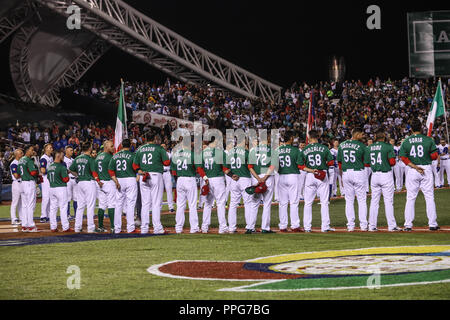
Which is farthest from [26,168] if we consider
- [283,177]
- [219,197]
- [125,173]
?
[283,177]

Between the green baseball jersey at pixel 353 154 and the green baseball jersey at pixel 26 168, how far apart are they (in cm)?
759

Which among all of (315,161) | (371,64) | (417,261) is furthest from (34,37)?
(417,261)

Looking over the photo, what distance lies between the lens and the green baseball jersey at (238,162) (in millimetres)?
13523

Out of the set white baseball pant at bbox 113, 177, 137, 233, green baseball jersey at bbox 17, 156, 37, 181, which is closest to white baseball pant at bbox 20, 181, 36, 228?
green baseball jersey at bbox 17, 156, 37, 181

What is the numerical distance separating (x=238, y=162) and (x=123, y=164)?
8.75 feet

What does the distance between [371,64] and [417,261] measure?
123ft

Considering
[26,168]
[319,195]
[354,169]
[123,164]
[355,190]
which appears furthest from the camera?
[26,168]

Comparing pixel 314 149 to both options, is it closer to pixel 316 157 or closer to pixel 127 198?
pixel 316 157

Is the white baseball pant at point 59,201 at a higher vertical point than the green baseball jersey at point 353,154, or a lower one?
lower

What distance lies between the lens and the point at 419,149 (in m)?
12.8

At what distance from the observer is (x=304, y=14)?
4553cm

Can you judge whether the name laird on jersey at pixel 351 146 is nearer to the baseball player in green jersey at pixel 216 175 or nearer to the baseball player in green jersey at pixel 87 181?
the baseball player in green jersey at pixel 216 175

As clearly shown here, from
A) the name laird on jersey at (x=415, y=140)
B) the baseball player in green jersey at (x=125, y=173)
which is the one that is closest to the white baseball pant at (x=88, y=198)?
the baseball player in green jersey at (x=125, y=173)

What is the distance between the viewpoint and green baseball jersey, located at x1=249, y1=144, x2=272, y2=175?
13.4 metres
